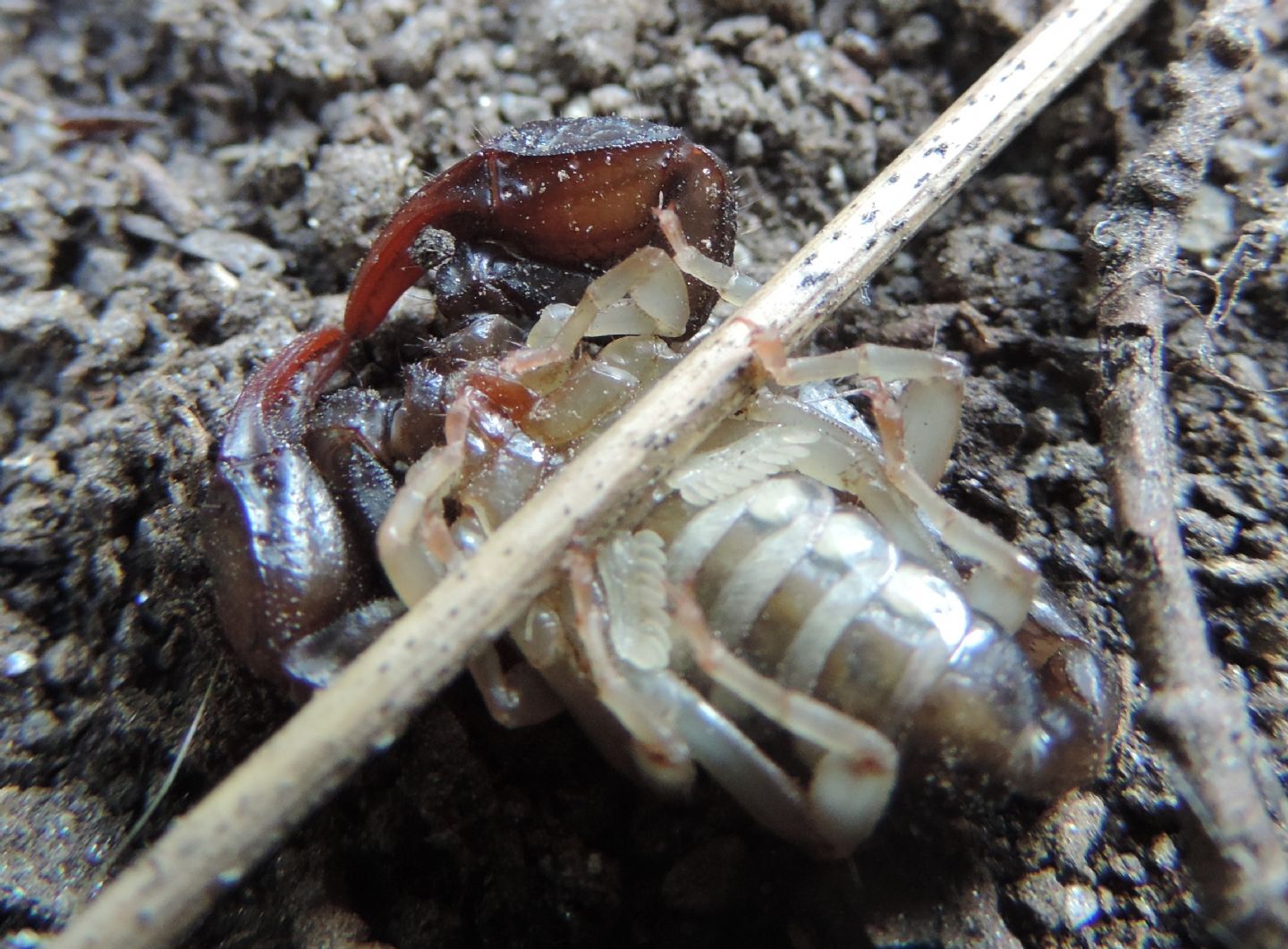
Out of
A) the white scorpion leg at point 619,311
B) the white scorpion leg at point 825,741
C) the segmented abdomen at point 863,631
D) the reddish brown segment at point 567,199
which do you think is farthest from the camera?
the reddish brown segment at point 567,199

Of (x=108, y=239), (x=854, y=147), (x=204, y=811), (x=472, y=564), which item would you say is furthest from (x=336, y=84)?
(x=204, y=811)

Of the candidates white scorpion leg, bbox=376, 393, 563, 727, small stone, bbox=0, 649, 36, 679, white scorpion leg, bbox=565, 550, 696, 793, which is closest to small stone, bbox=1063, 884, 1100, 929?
white scorpion leg, bbox=565, 550, 696, 793

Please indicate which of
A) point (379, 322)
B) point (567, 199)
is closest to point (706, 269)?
point (567, 199)

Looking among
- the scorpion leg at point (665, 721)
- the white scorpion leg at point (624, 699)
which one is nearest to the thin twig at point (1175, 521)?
the scorpion leg at point (665, 721)

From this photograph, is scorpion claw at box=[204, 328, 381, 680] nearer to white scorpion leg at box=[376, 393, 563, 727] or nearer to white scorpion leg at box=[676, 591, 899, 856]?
white scorpion leg at box=[376, 393, 563, 727]

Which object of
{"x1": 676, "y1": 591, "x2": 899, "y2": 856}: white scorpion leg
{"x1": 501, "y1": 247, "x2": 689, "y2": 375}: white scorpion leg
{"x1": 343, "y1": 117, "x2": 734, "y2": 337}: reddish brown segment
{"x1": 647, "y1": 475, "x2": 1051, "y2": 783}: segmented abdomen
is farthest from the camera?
{"x1": 343, "y1": 117, "x2": 734, "y2": 337}: reddish brown segment

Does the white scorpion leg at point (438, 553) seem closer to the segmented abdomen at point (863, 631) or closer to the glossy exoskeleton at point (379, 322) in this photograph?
the glossy exoskeleton at point (379, 322)

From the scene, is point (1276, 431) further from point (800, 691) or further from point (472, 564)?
point (472, 564)
